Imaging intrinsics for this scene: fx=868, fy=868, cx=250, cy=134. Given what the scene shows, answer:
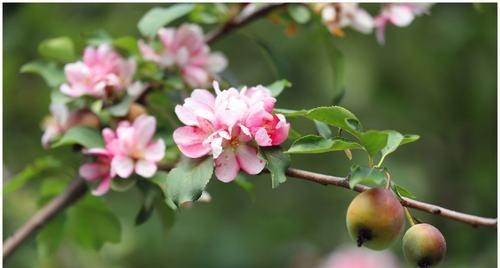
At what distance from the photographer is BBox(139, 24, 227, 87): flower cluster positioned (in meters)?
1.33

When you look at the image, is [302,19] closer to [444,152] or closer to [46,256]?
[46,256]

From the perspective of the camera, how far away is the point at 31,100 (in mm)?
2279

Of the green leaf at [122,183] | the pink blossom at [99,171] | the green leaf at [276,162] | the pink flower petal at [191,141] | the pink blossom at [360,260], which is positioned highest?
the pink flower petal at [191,141]

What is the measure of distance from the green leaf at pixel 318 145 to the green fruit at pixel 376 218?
2.1 inches

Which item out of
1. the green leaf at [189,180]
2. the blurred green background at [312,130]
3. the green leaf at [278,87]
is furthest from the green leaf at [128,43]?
the blurred green background at [312,130]

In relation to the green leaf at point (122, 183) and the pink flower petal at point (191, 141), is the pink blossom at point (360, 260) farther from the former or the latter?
the pink flower petal at point (191, 141)

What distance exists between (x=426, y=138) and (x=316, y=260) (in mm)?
569

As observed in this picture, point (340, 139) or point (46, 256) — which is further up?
point (340, 139)

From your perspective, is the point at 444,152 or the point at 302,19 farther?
the point at 444,152

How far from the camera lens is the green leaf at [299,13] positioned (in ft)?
4.37

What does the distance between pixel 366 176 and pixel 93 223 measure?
675mm

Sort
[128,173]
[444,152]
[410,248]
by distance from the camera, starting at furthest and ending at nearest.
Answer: [444,152] → [128,173] → [410,248]

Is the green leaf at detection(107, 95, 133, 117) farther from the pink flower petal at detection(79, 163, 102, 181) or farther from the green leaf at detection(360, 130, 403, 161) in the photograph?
the green leaf at detection(360, 130, 403, 161)

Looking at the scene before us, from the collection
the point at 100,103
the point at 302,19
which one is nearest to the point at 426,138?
A: the point at 302,19
